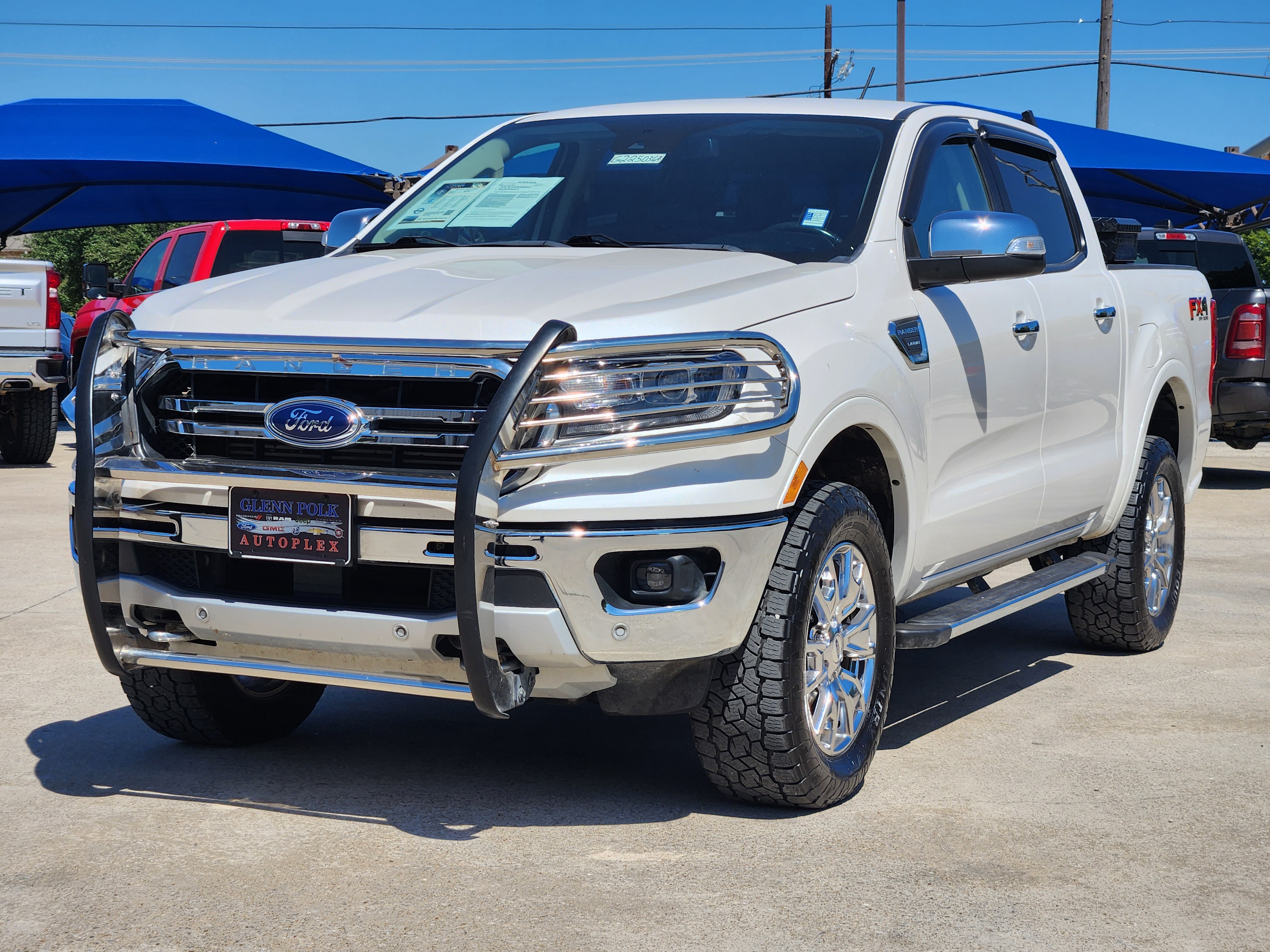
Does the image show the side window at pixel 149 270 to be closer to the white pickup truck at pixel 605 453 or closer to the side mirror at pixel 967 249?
the white pickup truck at pixel 605 453

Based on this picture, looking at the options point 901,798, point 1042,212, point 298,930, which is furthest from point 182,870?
point 1042,212

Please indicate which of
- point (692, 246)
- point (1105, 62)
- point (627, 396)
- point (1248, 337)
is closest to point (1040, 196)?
point (692, 246)

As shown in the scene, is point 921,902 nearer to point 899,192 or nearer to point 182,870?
point 182,870

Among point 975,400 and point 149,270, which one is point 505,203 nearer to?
point 975,400

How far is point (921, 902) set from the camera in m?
3.49

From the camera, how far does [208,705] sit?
15.0 feet

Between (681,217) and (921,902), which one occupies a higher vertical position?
(681,217)

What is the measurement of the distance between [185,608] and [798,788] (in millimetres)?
1606

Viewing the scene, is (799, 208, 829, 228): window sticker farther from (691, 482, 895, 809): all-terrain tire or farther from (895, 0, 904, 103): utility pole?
(895, 0, 904, 103): utility pole

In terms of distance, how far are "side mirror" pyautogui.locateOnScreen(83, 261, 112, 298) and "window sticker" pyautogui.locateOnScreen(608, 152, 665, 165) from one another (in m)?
9.57

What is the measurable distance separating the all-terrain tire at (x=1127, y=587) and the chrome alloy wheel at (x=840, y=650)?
85.6 inches

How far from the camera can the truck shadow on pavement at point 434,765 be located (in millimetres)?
4145

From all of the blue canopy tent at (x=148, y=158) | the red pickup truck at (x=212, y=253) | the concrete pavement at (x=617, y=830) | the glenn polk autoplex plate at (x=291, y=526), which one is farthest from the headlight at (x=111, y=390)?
the blue canopy tent at (x=148, y=158)

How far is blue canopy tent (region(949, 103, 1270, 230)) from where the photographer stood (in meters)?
17.8
